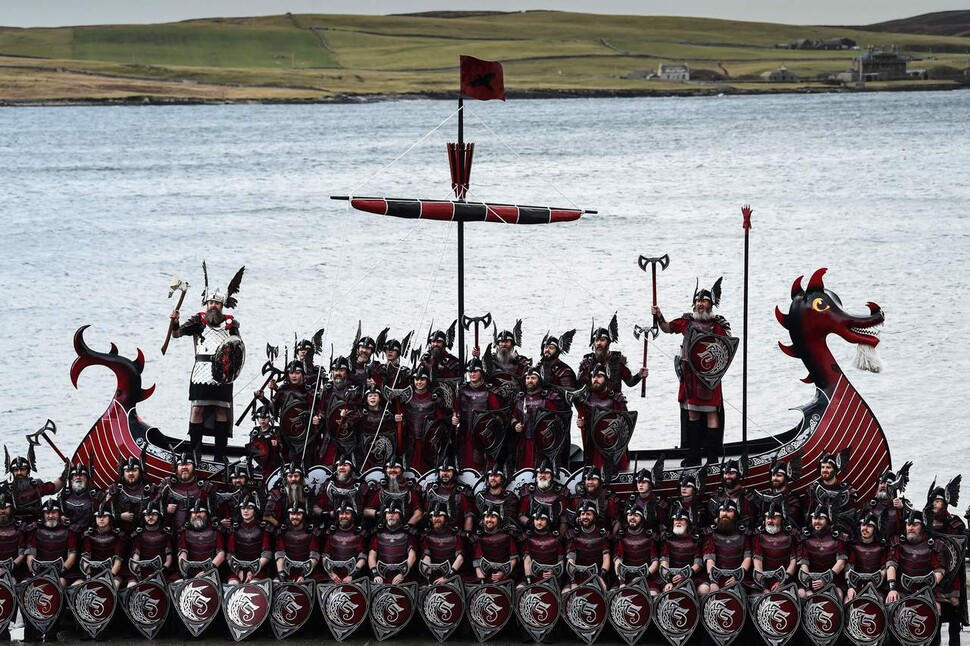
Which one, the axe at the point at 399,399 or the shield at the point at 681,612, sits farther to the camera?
the axe at the point at 399,399

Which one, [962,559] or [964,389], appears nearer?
[962,559]

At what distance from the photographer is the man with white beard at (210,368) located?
18.5 metres

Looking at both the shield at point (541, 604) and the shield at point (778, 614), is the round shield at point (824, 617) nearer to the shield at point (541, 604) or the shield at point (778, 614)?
the shield at point (778, 614)

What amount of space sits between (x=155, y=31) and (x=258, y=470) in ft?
423

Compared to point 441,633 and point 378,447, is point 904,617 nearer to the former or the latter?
point 441,633

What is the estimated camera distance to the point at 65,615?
670 inches

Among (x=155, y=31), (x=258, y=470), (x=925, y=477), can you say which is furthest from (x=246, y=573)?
(x=155, y=31)

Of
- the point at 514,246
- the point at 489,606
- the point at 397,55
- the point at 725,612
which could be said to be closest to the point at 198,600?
the point at 489,606

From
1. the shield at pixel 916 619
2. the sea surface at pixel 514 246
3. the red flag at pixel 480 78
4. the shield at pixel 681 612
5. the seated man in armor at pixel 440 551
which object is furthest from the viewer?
the sea surface at pixel 514 246

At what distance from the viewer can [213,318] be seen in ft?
60.8

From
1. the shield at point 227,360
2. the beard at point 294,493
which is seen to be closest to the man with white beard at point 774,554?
the beard at point 294,493

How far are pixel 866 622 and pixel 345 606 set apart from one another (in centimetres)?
500

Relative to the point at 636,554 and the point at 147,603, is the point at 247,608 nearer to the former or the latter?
the point at 147,603

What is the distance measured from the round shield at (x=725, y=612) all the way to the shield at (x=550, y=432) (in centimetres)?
269
